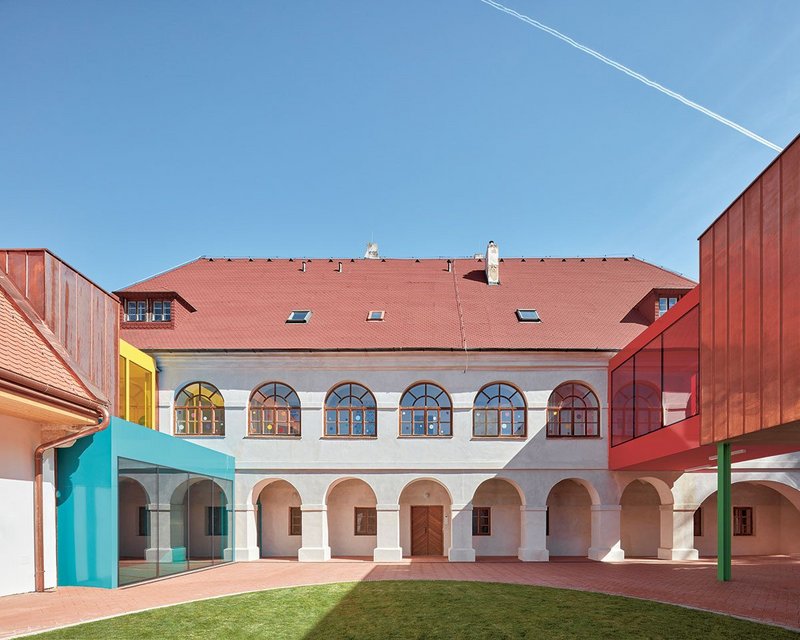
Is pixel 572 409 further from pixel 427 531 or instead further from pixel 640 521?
pixel 427 531

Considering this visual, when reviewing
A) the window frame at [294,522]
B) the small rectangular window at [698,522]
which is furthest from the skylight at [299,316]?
the small rectangular window at [698,522]

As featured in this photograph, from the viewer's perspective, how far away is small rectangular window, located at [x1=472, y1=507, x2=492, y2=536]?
2308 centimetres

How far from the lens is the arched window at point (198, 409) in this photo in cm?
2184

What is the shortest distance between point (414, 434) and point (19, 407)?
1261 cm

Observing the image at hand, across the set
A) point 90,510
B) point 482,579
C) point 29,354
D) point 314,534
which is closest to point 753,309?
point 482,579

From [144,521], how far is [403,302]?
39.9 ft

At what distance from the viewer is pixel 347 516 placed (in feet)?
76.0

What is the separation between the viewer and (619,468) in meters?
20.9

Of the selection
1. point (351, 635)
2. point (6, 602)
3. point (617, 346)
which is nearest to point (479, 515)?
point (617, 346)

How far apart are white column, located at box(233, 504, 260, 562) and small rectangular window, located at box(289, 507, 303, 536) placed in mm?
1766

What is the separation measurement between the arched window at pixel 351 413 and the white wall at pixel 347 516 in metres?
2.36

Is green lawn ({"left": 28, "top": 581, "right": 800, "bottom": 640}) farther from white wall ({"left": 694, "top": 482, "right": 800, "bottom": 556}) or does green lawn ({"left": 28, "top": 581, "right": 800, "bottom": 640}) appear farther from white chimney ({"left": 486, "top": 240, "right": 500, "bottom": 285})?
white chimney ({"left": 486, "top": 240, "right": 500, "bottom": 285})

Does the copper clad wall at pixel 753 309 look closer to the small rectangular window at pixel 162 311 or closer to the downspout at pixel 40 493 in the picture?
the downspout at pixel 40 493

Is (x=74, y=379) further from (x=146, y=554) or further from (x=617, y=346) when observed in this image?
(x=617, y=346)
